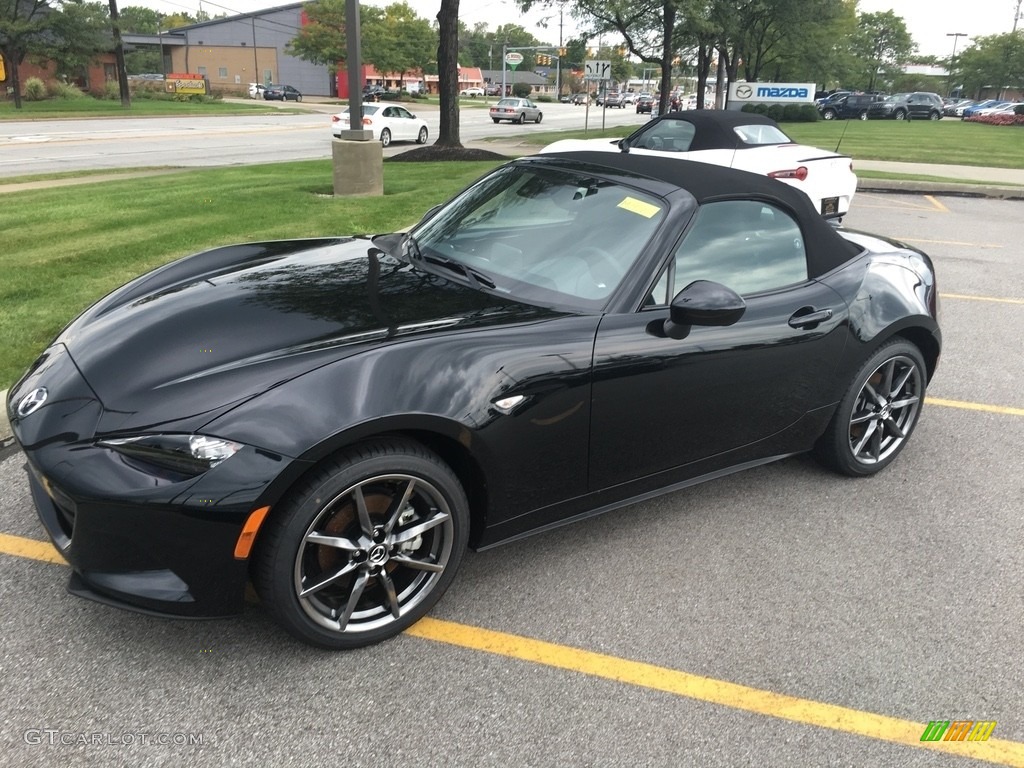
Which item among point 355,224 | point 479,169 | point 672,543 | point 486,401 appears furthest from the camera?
point 479,169

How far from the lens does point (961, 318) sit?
23.0 feet

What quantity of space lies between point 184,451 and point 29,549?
4.35 ft

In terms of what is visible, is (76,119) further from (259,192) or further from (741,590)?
(741,590)

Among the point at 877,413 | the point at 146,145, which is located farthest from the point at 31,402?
the point at 146,145

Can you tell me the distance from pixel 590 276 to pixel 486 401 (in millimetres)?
802

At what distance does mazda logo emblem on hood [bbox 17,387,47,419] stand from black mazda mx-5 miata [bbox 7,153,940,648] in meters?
0.01

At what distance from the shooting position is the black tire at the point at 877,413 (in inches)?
152

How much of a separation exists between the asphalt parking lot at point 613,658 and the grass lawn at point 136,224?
246cm

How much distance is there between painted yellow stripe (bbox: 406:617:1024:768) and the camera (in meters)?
2.40

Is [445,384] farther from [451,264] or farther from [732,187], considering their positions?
[732,187]

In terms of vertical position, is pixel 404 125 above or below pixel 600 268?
above

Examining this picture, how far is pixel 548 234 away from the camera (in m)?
3.38

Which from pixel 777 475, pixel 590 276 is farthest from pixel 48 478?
pixel 777 475

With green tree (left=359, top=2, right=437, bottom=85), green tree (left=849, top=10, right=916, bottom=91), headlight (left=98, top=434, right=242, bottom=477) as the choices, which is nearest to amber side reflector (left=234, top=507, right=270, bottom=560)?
headlight (left=98, top=434, right=242, bottom=477)
